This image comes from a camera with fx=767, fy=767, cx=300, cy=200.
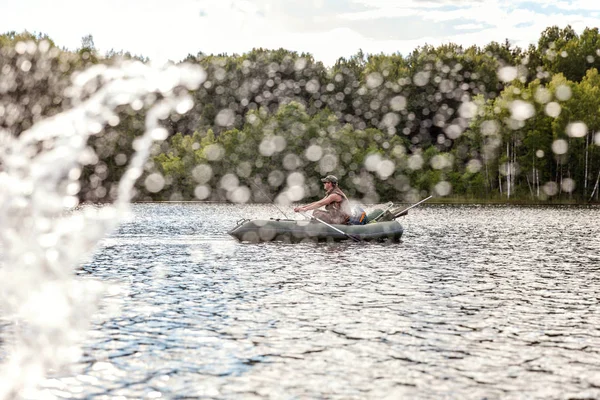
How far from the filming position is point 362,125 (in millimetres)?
99438

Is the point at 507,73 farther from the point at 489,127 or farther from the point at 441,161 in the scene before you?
the point at 489,127

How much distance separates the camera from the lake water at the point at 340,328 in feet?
27.3

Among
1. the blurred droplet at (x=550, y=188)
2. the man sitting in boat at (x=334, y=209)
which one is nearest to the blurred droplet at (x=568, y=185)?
the blurred droplet at (x=550, y=188)

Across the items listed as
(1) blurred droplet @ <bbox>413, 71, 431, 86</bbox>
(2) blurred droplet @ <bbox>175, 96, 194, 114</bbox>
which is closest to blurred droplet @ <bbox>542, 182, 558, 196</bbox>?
(1) blurred droplet @ <bbox>413, 71, 431, 86</bbox>

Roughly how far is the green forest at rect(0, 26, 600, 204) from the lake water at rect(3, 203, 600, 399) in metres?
45.6

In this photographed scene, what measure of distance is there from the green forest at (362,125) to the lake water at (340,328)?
45.6m

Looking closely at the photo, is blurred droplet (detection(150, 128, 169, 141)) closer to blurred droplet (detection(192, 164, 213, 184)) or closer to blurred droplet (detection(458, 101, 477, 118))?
blurred droplet (detection(192, 164, 213, 184))

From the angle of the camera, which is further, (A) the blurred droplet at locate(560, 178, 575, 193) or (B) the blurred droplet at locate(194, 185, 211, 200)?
(B) the blurred droplet at locate(194, 185, 211, 200)

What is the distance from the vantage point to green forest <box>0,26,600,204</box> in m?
74.8

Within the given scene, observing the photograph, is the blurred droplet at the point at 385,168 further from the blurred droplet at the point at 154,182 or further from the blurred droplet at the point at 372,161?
the blurred droplet at the point at 154,182

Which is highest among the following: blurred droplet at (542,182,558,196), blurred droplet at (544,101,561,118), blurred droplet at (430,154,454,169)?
blurred droplet at (544,101,561,118)

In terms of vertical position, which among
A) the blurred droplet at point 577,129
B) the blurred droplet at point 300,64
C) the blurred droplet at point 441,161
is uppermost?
the blurred droplet at point 300,64

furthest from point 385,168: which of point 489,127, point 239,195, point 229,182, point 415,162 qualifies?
point 229,182

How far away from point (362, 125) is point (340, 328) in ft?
293
